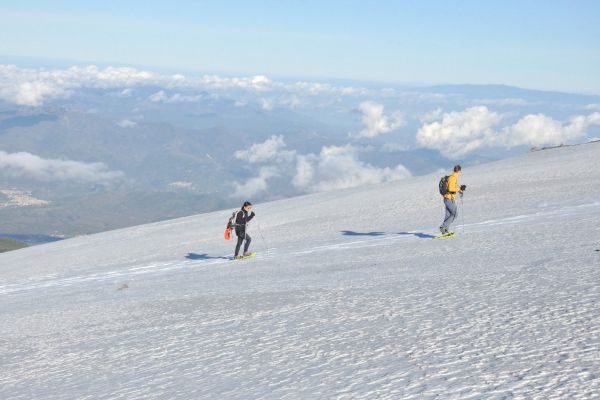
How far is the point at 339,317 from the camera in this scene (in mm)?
12539

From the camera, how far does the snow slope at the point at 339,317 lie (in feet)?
28.9

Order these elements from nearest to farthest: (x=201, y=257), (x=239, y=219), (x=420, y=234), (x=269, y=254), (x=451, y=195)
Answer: (x=451, y=195) → (x=239, y=219) → (x=420, y=234) → (x=269, y=254) → (x=201, y=257)

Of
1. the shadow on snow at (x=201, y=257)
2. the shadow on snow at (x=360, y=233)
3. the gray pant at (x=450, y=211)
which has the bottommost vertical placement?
the shadow on snow at (x=201, y=257)

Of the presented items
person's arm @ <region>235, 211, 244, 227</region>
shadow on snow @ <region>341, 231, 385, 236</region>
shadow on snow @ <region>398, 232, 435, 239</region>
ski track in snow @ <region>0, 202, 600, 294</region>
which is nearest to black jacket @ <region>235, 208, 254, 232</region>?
person's arm @ <region>235, 211, 244, 227</region>

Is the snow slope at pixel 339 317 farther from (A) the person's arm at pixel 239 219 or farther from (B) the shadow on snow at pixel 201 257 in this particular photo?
(A) the person's arm at pixel 239 219

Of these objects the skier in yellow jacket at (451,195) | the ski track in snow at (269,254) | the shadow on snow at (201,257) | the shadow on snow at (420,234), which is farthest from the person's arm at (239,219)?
the skier in yellow jacket at (451,195)

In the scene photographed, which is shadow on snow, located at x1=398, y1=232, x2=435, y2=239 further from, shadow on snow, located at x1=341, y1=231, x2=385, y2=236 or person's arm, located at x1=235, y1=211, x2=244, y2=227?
person's arm, located at x1=235, y1=211, x2=244, y2=227

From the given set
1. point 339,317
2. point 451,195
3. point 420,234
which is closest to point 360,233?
point 420,234

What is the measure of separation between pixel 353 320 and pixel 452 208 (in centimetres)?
1075

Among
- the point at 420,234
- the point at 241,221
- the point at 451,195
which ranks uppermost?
the point at 451,195

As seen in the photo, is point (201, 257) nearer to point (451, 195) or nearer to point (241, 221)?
point (241, 221)

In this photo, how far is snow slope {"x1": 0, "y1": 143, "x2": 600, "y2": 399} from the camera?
8.80 metres

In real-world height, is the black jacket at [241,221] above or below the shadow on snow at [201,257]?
above

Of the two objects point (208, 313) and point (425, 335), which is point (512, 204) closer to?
point (208, 313)
